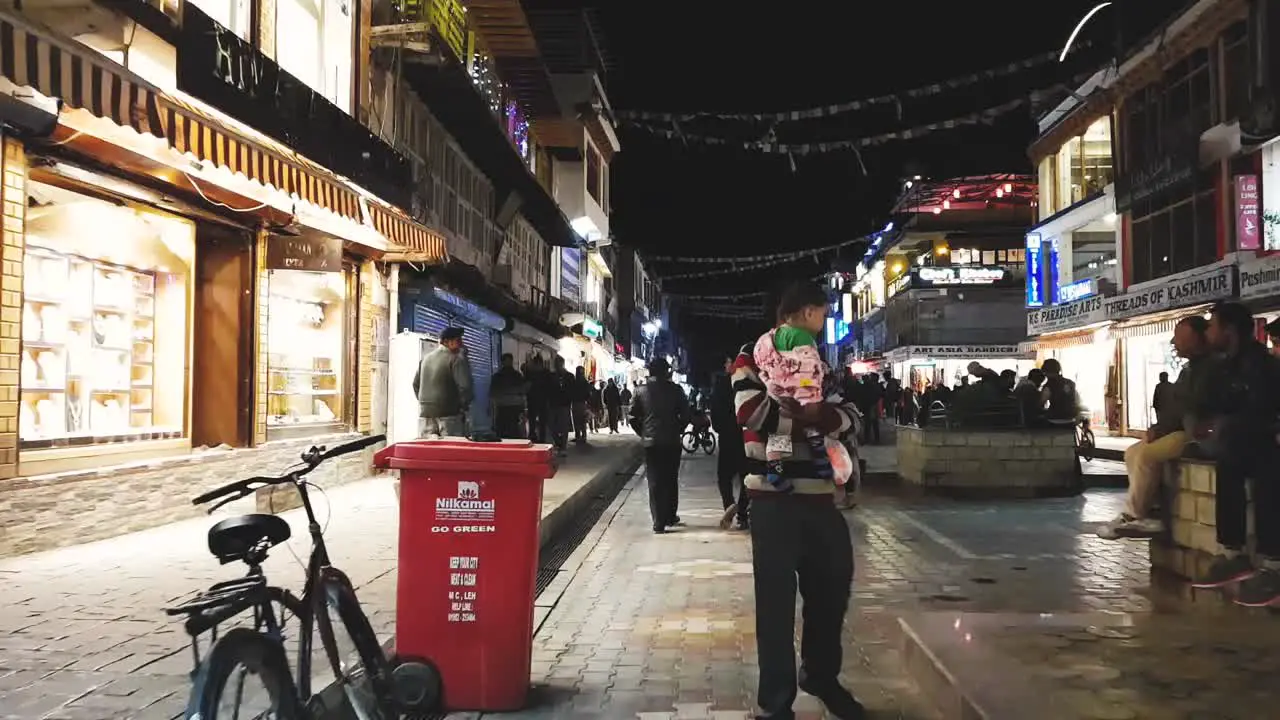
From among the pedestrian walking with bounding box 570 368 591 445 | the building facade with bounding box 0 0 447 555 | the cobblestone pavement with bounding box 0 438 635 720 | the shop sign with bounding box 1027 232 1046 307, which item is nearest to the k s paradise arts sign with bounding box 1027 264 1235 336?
the shop sign with bounding box 1027 232 1046 307

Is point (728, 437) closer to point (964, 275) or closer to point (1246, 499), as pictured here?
point (1246, 499)

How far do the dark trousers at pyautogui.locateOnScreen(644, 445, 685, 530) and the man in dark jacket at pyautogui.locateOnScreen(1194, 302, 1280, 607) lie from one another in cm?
A: 539

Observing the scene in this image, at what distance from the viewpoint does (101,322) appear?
9422 millimetres

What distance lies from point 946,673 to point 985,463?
31.2 ft

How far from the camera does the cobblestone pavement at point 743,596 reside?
4906 millimetres

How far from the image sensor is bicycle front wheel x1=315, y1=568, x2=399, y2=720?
12.3 feet

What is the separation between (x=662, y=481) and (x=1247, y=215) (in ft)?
53.5

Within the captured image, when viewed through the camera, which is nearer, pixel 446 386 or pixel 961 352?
pixel 446 386

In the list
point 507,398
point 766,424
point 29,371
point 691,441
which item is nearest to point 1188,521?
point 766,424

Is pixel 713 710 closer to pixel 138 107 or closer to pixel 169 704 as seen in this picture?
pixel 169 704

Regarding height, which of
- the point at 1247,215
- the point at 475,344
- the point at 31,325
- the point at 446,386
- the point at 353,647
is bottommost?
the point at 353,647

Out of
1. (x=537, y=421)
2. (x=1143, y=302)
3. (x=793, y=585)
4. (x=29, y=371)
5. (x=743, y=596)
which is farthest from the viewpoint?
(x=1143, y=302)

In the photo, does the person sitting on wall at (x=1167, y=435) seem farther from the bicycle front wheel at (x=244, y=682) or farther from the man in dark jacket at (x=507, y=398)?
the man in dark jacket at (x=507, y=398)

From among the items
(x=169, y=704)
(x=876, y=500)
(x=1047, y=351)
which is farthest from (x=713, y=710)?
(x=1047, y=351)
